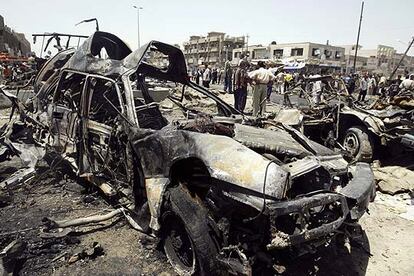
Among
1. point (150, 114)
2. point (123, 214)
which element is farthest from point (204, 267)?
point (150, 114)

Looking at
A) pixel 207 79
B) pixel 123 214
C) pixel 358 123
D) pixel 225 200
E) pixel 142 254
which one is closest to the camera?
pixel 225 200

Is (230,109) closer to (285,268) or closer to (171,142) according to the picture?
(171,142)

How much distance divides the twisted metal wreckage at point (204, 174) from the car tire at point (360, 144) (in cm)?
316

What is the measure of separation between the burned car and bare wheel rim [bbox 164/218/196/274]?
2816mm

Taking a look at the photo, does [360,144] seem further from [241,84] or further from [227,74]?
[227,74]

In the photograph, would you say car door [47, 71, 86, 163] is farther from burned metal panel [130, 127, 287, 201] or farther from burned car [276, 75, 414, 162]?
burned car [276, 75, 414, 162]

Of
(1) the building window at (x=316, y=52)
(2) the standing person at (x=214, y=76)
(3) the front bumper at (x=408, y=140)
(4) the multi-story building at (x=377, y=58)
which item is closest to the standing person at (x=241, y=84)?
(3) the front bumper at (x=408, y=140)

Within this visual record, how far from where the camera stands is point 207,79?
19.4m

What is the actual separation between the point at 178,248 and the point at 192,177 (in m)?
0.69

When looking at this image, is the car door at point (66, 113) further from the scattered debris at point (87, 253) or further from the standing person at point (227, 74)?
the standing person at point (227, 74)

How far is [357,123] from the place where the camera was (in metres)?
6.85

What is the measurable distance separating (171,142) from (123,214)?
1354mm

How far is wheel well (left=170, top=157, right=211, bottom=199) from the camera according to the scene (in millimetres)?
3033

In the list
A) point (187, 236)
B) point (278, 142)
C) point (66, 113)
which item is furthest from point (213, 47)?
point (187, 236)
